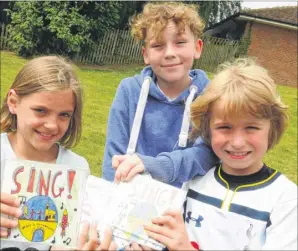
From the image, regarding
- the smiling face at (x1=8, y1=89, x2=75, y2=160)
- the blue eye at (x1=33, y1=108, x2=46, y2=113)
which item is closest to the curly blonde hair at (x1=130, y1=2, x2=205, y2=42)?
the smiling face at (x1=8, y1=89, x2=75, y2=160)

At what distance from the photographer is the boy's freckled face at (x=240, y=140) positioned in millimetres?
2062

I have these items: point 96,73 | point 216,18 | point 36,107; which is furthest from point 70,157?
point 216,18

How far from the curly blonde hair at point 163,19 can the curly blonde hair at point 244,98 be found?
1.17 feet

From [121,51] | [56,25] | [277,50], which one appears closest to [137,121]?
[56,25]

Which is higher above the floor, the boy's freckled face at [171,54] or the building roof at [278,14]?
the building roof at [278,14]

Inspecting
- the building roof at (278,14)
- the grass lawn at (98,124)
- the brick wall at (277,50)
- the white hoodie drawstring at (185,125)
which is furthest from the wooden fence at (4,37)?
the white hoodie drawstring at (185,125)

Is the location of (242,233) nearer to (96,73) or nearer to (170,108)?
(170,108)

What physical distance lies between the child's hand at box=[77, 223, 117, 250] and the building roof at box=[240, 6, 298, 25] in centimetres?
2169

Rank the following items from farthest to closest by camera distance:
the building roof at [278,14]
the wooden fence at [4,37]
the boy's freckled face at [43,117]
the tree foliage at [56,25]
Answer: the building roof at [278,14], the wooden fence at [4,37], the tree foliage at [56,25], the boy's freckled face at [43,117]

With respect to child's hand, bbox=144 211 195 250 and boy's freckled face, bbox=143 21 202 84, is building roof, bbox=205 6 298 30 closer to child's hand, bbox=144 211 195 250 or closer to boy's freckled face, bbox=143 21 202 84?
boy's freckled face, bbox=143 21 202 84

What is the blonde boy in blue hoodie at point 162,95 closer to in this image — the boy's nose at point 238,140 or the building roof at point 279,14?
the boy's nose at point 238,140

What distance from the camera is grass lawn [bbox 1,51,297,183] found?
6220mm

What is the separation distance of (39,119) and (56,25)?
13598 millimetres

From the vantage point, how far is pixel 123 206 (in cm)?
199
